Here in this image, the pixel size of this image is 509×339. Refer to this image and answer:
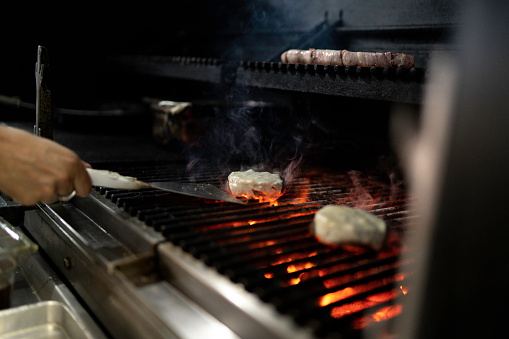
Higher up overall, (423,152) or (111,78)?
(111,78)

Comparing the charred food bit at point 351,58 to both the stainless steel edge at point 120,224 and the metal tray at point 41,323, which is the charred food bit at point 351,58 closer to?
the stainless steel edge at point 120,224

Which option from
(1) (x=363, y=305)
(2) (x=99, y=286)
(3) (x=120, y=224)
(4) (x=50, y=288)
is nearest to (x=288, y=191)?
(1) (x=363, y=305)

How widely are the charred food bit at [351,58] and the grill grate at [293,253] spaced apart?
75 cm

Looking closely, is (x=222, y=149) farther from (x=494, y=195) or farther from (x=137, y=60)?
(x=494, y=195)

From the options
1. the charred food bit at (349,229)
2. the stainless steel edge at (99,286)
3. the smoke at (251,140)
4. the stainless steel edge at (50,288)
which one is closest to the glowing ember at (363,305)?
the charred food bit at (349,229)

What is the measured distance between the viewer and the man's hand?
152 centimetres

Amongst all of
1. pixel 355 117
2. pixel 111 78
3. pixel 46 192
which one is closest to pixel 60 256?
pixel 46 192

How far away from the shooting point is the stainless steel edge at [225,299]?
1064 mm

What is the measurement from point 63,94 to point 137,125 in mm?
2301

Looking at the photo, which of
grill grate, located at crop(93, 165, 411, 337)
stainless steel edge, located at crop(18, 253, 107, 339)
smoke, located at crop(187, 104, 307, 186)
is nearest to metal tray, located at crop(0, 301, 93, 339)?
stainless steel edge, located at crop(18, 253, 107, 339)

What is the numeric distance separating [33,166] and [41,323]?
0.66 m

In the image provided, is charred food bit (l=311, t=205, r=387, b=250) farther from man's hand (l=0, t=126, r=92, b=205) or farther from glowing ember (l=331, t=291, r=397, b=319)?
man's hand (l=0, t=126, r=92, b=205)

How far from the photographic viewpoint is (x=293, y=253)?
1502 millimetres

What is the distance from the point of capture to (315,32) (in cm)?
350
